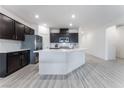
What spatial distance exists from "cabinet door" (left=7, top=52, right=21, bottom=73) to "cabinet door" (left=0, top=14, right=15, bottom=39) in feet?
2.59

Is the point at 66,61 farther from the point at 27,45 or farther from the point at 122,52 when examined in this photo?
the point at 122,52

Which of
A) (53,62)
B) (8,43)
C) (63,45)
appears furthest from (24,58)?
(63,45)

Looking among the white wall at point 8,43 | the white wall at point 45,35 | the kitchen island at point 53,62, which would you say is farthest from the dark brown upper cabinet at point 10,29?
the white wall at point 45,35

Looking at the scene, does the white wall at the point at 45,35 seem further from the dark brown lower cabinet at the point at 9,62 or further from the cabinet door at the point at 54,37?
the dark brown lower cabinet at the point at 9,62

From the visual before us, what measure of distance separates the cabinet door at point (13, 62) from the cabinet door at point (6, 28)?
790mm

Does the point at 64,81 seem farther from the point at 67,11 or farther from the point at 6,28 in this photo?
the point at 6,28

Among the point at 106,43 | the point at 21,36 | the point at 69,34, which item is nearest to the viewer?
the point at 21,36

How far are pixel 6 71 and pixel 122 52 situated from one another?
8.82 m

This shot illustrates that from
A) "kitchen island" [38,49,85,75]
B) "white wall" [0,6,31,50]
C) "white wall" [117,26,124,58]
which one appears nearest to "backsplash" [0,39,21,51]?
"white wall" [0,6,31,50]

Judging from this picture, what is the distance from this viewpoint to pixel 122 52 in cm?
944

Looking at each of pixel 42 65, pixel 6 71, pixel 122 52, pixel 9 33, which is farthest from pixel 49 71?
pixel 122 52

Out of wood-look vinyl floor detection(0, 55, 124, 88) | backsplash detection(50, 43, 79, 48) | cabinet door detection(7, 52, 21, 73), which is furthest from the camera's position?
backsplash detection(50, 43, 79, 48)

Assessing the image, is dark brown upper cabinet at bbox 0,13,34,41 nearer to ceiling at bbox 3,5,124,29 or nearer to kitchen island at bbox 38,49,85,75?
ceiling at bbox 3,5,124,29

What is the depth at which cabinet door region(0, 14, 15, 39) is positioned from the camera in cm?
434
